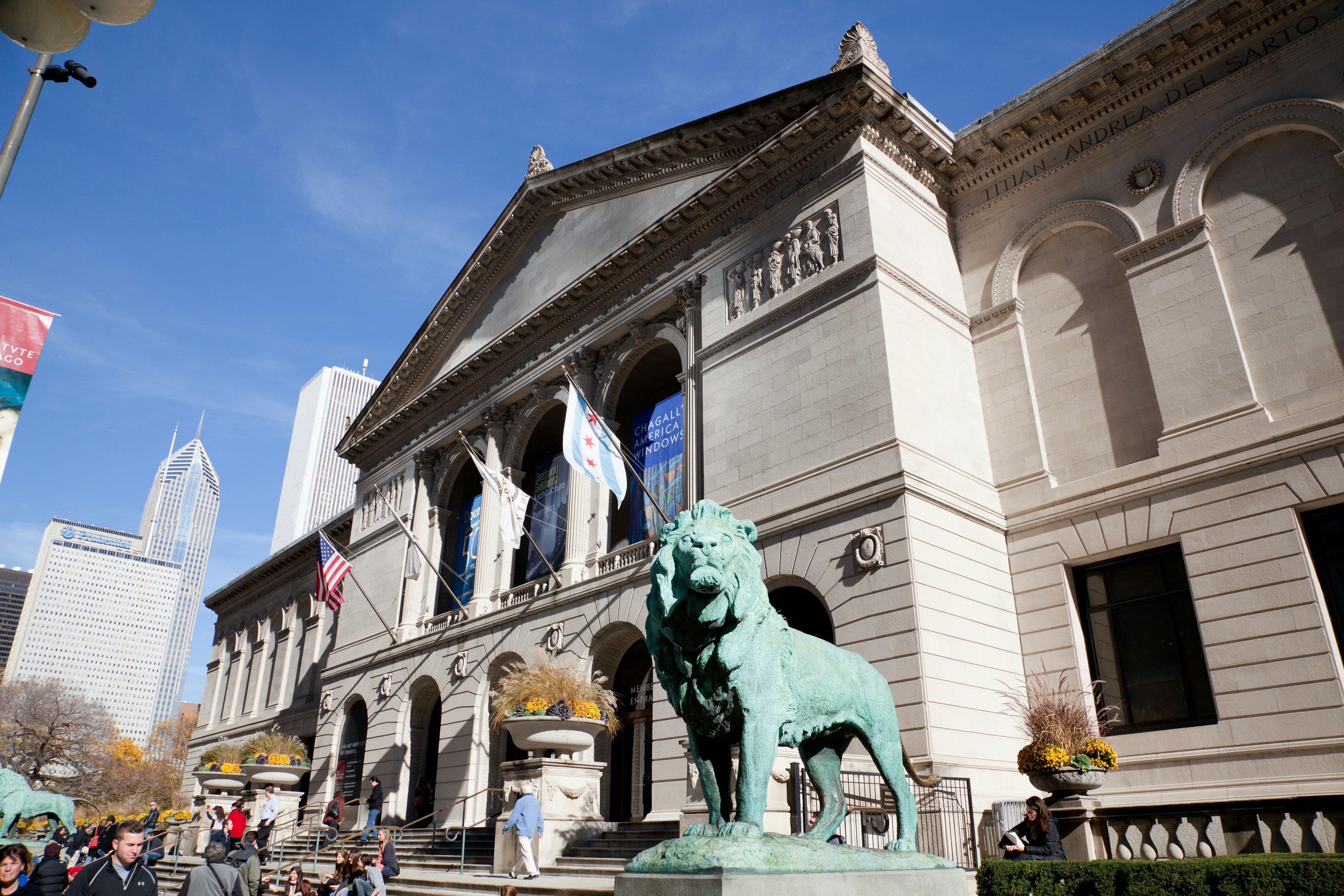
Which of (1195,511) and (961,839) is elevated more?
(1195,511)

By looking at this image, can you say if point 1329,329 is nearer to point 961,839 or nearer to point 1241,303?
point 1241,303

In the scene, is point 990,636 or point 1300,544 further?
point 990,636

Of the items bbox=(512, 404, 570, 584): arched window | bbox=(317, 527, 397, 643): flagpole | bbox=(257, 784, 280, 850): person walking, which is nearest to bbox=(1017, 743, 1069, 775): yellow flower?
bbox=(512, 404, 570, 584): arched window

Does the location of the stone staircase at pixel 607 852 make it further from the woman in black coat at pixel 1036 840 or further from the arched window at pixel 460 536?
the arched window at pixel 460 536

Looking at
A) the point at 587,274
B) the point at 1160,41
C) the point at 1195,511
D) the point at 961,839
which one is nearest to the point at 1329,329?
the point at 1195,511

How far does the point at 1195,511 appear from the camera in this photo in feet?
53.8

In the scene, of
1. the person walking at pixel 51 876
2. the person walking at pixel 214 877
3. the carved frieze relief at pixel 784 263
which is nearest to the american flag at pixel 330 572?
the carved frieze relief at pixel 784 263

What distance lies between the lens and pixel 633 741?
2331 centimetres

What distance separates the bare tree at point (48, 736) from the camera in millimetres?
64438

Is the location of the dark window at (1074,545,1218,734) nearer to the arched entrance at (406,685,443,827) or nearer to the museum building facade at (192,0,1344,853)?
the museum building facade at (192,0,1344,853)

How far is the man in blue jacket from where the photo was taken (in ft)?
47.3

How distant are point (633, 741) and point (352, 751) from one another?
530 inches

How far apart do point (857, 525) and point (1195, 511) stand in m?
5.99

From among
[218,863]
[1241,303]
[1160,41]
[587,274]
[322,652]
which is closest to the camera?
[218,863]
